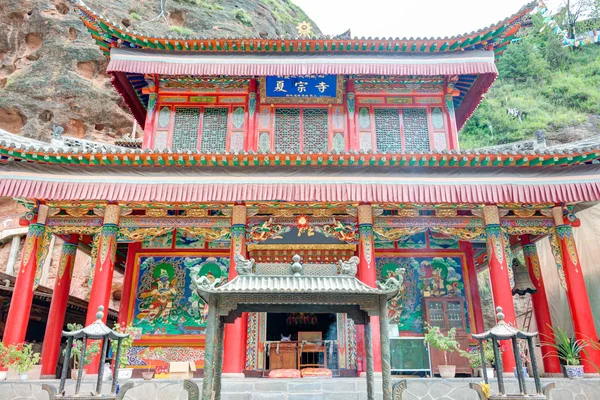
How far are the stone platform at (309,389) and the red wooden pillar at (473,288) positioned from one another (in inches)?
122

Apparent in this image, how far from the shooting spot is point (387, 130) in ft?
37.6

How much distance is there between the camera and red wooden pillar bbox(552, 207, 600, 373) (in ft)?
27.6

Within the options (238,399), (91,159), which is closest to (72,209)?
(91,159)

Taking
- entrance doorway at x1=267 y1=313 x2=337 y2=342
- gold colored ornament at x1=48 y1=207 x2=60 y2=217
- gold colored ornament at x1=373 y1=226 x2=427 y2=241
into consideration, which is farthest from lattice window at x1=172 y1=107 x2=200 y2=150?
gold colored ornament at x1=373 y1=226 x2=427 y2=241

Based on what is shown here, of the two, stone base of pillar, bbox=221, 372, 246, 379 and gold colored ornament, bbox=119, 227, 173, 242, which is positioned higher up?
gold colored ornament, bbox=119, 227, 173, 242

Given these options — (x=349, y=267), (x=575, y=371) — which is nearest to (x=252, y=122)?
(x=349, y=267)

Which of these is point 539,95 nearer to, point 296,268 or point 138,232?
point 138,232

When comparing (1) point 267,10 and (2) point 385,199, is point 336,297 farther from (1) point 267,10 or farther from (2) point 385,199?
(1) point 267,10

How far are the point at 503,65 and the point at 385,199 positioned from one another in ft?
125

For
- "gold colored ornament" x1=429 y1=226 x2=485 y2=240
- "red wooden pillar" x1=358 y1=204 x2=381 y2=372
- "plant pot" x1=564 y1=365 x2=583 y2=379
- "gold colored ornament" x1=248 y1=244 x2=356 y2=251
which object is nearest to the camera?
"plant pot" x1=564 y1=365 x2=583 y2=379

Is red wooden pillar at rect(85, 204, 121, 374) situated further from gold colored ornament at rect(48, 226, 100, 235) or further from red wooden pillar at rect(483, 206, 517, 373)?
red wooden pillar at rect(483, 206, 517, 373)

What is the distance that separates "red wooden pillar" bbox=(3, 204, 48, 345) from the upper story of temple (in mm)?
3165

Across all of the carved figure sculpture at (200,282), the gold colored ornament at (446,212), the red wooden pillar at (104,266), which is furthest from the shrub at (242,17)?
the carved figure sculpture at (200,282)

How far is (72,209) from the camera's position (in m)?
9.69
